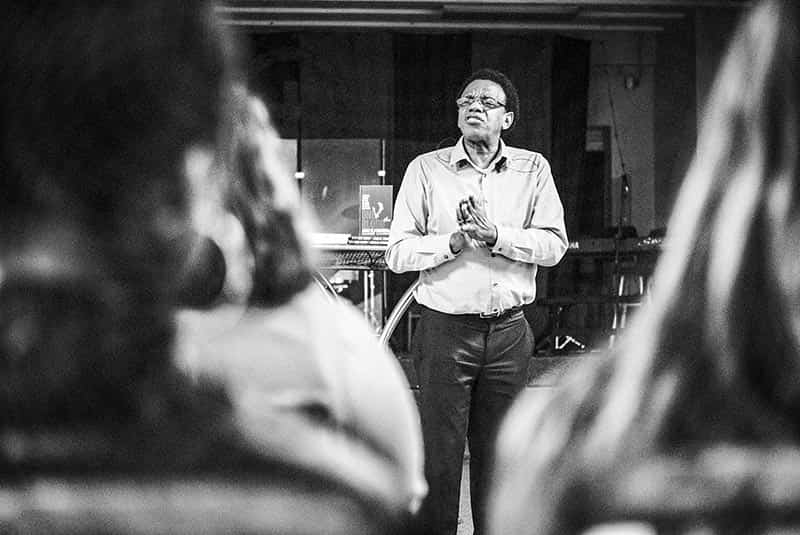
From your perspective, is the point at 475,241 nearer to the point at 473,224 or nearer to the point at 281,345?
the point at 473,224

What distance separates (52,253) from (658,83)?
682 millimetres

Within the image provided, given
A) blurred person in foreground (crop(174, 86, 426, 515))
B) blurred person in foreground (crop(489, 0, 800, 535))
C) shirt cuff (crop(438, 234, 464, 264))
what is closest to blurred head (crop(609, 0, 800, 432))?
blurred person in foreground (crop(489, 0, 800, 535))

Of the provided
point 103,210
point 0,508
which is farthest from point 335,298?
point 0,508

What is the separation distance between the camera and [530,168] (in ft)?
7.20

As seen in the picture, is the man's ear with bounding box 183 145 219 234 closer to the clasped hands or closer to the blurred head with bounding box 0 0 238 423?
the blurred head with bounding box 0 0 238 423

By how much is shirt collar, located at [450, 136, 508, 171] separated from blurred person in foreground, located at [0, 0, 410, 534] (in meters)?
1.40

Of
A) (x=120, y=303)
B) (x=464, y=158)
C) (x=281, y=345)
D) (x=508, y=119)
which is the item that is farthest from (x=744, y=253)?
(x=508, y=119)

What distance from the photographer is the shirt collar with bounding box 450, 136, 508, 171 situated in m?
2.23

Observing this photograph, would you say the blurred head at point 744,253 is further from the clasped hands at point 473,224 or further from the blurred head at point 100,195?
the clasped hands at point 473,224

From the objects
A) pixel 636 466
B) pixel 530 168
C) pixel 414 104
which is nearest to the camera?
pixel 636 466

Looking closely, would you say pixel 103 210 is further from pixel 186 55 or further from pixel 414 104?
pixel 414 104

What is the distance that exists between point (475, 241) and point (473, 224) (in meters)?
0.05

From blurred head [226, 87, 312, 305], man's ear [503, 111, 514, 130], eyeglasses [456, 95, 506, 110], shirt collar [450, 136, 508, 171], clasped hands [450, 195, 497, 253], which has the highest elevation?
eyeglasses [456, 95, 506, 110]

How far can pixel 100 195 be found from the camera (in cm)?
88
